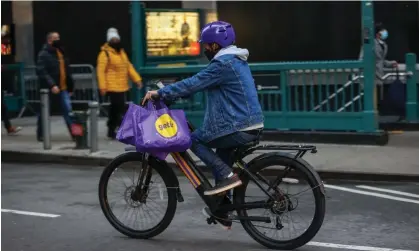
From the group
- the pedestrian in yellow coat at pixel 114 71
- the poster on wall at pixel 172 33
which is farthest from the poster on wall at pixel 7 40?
the poster on wall at pixel 172 33

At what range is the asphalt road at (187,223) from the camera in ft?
19.8

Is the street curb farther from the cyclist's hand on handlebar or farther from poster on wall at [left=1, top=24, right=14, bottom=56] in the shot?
poster on wall at [left=1, top=24, right=14, bottom=56]

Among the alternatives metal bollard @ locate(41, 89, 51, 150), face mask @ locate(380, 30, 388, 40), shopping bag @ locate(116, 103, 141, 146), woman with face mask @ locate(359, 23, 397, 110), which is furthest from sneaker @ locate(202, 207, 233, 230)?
face mask @ locate(380, 30, 388, 40)

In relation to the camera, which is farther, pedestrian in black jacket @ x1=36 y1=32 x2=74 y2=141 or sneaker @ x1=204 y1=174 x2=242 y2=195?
pedestrian in black jacket @ x1=36 y1=32 x2=74 y2=141

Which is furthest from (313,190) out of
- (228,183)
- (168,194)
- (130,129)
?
(130,129)

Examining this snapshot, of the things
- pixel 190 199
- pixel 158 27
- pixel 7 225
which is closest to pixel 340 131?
pixel 158 27

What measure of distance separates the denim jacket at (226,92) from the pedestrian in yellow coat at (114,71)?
6.69 meters

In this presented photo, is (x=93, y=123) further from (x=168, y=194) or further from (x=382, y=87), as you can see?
(x=382, y=87)

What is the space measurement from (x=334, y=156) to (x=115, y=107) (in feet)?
12.8

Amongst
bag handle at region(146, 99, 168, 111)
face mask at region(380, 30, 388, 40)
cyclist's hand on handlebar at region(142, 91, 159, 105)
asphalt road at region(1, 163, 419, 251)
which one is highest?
face mask at region(380, 30, 388, 40)

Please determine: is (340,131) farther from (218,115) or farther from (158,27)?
(218,115)

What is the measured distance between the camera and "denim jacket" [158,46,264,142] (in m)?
5.71

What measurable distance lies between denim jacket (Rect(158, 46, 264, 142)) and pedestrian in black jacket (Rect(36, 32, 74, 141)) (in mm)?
6845

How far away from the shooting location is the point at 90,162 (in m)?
10.8
